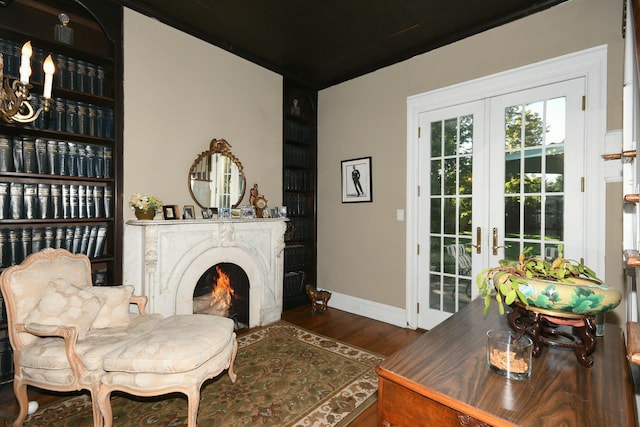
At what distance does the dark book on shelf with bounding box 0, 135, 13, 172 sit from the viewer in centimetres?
225

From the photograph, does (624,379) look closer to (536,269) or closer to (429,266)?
(536,269)

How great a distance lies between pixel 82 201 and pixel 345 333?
2711 mm

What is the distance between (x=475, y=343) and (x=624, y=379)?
0.43 metres

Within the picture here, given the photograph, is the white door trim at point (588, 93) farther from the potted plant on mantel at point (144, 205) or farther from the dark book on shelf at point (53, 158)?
the dark book on shelf at point (53, 158)

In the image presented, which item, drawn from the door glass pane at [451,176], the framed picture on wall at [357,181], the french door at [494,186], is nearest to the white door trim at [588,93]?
the french door at [494,186]

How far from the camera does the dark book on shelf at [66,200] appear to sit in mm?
2482

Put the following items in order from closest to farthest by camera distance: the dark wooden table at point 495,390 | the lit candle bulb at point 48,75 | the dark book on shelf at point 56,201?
the dark wooden table at point 495,390 → the lit candle bulb at point 48,75 → the dark book on shelf at point 56,201

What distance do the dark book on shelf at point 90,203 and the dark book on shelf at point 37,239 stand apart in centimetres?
33

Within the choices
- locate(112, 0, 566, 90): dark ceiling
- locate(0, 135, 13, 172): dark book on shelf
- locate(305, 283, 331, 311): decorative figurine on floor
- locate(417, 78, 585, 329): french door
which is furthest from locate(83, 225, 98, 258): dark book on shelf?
locate(417, 78, 585, 329): french door

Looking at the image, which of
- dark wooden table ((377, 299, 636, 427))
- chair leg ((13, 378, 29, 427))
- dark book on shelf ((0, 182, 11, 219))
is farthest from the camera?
dark book on shelf ((0, 182, 11, 219))

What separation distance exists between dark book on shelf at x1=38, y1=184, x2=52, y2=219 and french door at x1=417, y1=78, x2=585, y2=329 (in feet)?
11.0

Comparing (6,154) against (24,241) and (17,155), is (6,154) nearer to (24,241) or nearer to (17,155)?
(17,155)

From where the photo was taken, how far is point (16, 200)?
228 centimetres

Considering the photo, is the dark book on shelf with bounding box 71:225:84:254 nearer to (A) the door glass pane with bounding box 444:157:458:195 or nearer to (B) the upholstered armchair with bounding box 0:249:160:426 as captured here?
(B) the upholstered armchair with bounding box 0:249:160:426
